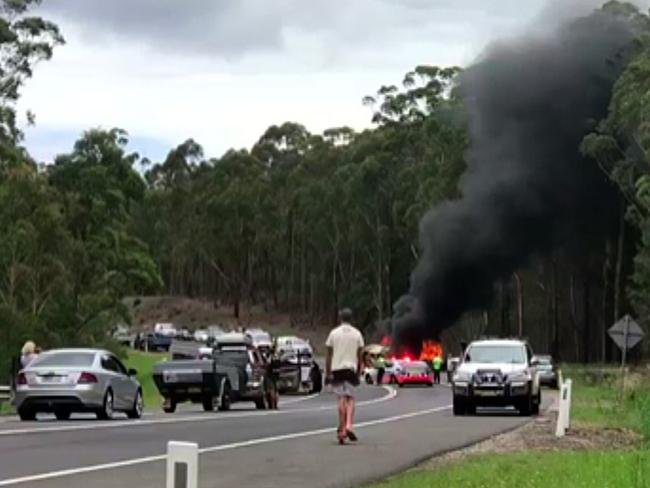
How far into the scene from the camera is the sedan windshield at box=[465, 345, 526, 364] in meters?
32.7

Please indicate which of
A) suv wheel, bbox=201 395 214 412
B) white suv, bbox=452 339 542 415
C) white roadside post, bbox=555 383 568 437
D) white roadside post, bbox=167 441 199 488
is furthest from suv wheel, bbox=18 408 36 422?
white roadside post, bbox=167 441 199 488

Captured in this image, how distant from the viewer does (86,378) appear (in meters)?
26.2

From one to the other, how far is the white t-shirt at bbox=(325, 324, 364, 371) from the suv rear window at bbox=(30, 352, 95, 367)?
25.9 ft

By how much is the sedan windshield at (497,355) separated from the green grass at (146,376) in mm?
9032

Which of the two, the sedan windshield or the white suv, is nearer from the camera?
the white suv

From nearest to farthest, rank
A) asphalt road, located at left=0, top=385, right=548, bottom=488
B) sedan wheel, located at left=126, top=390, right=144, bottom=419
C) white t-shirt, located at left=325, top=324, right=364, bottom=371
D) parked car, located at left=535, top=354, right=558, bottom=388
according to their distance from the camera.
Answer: asphalt road, located at left=0, top=385, right=548, bottom=488 < white t-shirt, located at left=325, top=324, right=364, bottom=371 < sedan wheel, located at left=126, top=390, right=144, bottom=419 < parked car, located at left=535, top=354, right=558, bottom=388

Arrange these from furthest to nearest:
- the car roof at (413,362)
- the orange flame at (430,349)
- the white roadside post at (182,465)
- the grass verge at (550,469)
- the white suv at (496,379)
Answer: the orange flame at (430,349) < the car roof at (413,362) < the white suv at (496,379) < the grass verge at (550,469) < the white roadside post at (182,465)

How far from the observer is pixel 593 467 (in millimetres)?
15070

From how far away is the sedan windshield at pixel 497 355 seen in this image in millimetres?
32688

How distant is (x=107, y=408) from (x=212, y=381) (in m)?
→ 6.83

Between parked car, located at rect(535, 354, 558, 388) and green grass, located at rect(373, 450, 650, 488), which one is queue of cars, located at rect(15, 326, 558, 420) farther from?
parked car, located at rect(535, 354, 558, 388)

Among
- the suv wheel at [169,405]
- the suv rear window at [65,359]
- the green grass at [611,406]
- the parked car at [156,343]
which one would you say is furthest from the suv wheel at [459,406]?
the parked car at [156,343]

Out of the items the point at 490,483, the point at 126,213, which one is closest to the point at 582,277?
the point at 126,213

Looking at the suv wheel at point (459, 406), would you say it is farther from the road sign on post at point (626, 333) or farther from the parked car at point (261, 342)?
the parked car at point (261, 342)
